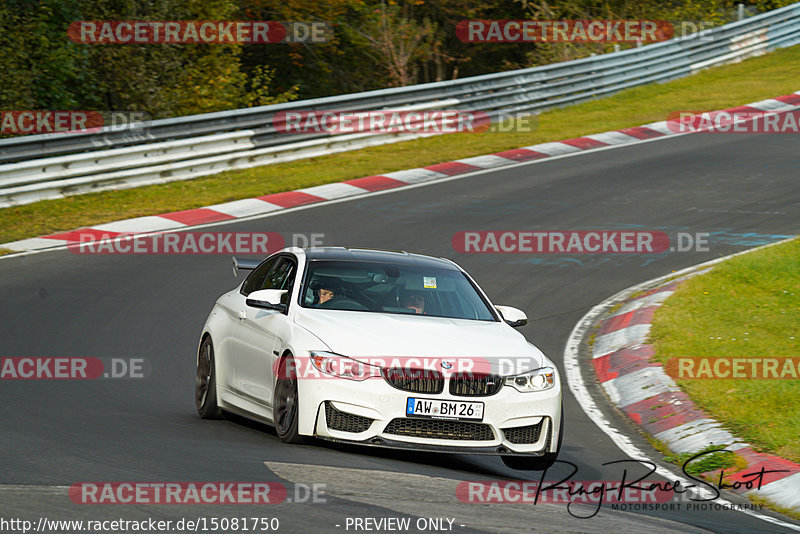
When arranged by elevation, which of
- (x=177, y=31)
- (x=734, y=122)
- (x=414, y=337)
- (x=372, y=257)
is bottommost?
(x=734, y=122)

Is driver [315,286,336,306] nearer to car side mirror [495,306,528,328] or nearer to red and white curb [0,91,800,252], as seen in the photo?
car side mirror [495,306,528,328]

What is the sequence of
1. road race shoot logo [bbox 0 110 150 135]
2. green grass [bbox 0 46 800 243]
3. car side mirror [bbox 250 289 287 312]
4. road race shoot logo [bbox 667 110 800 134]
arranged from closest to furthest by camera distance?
1. car side mirror [bbox 250 289 287 312]
2. green grass [bbox 0 46 800 243]
3. road race shoot logo [bbox 0 110 150 135]
4. road race shoot logo [bbox 667 110 800 134]

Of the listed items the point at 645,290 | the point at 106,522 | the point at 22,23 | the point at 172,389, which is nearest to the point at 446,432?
the point at 106,522

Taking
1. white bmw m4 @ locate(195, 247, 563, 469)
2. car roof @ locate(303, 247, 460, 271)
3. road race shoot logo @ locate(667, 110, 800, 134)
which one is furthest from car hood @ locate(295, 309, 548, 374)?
road race shoot logo @ locate(667, 110, 800, 134)

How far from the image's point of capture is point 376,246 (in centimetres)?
1648

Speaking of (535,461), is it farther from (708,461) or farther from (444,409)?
(708,461)

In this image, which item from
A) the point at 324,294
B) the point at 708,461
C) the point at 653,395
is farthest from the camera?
the point at 653,395

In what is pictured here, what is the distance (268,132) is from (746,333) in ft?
42.5

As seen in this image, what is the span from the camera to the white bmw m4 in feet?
25.3

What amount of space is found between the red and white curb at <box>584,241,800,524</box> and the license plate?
1.94 meters

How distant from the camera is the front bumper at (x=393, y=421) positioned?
7656mm

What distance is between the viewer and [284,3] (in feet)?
104

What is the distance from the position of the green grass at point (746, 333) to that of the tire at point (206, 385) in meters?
3.99

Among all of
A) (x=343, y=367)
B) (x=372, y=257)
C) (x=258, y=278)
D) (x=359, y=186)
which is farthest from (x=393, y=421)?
(x=359, y=186)
